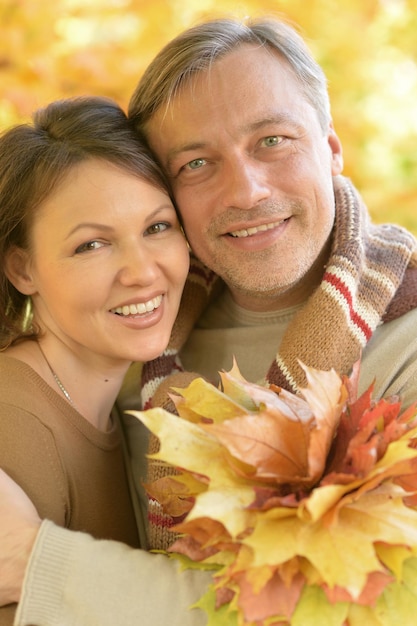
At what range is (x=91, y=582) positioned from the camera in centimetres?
114

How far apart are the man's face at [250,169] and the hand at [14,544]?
663 millimetres

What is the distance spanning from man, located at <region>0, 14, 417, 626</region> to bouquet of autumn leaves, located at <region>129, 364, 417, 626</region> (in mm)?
406

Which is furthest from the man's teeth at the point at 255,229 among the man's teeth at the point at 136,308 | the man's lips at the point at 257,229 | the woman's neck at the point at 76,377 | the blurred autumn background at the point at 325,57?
the blurred autumn background at the point at 325,57

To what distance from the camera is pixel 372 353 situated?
5.02 feet

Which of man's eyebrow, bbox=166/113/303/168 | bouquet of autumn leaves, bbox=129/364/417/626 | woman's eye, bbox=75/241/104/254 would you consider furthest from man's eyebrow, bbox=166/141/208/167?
bouquet of autumn leaves, bbox=129/364/417/626

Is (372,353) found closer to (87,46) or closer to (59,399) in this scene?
(59,399)

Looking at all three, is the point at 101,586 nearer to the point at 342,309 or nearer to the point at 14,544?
the point at 14,544

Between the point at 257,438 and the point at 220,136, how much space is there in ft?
2.49

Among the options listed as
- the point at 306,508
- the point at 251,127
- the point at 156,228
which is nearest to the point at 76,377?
the point at 156,228

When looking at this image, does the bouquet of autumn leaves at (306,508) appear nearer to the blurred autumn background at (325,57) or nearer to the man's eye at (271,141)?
the man's eye at (271,141)

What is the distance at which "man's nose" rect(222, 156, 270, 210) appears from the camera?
1.55 meters

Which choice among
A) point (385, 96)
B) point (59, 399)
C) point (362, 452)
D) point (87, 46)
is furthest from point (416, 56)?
point (362, 452)

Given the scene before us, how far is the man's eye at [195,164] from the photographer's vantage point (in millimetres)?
1630

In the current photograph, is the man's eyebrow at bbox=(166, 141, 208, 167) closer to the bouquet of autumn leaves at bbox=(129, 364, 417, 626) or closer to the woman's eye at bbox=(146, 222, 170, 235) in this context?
the woman's eye at bbox=(146, 222, 170, 235)
